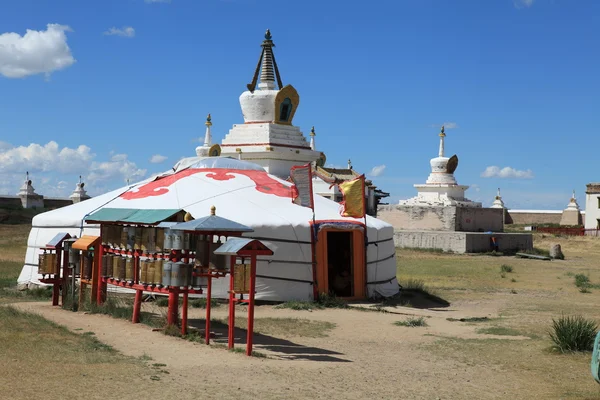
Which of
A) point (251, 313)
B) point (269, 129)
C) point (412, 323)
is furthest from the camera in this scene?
point (269, 129)

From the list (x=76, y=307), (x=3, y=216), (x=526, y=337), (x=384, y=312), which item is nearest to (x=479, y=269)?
(x=384, y=312)

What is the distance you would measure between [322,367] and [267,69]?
19.5 meters

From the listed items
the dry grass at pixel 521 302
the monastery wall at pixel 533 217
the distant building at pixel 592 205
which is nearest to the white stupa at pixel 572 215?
the monastery wall at pixel 533 217

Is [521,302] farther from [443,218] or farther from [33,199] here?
[33,199]

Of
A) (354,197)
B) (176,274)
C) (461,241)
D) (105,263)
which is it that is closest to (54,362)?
(176,274)

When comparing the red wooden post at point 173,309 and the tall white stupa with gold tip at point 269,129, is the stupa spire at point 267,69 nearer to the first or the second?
the tall white stupa with gold tip at point 269,129

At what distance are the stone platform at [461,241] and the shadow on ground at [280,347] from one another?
20.8 metres

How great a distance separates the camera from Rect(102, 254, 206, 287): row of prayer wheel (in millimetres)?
10914

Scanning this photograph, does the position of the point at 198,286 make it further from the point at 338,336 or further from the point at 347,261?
the point at 347,261

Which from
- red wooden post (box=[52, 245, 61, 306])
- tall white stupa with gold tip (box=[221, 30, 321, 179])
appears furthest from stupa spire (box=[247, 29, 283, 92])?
red wooden post (box=[52, 245, 61, 306])

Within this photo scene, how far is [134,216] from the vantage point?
40.3 feet

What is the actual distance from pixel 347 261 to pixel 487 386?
28.8 feet

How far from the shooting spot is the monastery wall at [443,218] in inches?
1353

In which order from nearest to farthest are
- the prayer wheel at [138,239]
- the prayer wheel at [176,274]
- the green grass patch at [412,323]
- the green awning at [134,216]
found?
the prayer wheel at [176,274]
the green awning at [134,216]
the prayer wheel at [138,239]
the green grass patch at [412,323]
